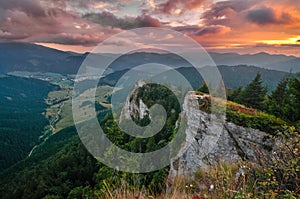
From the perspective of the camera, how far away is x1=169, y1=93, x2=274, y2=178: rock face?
1115 centimetres

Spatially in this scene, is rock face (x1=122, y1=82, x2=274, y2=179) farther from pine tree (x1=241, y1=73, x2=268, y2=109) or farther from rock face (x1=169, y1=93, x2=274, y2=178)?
pine tree (x1=241, y1=73, x2=268, y2=109)

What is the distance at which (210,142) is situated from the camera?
Result: 1315 cm

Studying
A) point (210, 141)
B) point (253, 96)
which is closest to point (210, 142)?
point (210, 141)

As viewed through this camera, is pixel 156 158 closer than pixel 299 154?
No

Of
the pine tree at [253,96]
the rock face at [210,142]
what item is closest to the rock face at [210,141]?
the rock face at [210,142]

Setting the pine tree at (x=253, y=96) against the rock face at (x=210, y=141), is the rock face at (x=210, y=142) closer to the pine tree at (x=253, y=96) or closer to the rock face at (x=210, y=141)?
the rock face at (x=210, y=141)

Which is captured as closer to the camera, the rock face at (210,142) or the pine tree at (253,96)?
the rock face at (210,142)

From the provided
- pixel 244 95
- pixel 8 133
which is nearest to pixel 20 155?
pixel 8 133

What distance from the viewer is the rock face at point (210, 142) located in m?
11.1

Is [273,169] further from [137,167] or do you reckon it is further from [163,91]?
[163,91]

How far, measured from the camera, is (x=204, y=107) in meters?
14.2

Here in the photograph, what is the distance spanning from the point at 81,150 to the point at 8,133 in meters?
101

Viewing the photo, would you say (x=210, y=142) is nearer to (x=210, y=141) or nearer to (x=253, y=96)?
(x=210, y=141)

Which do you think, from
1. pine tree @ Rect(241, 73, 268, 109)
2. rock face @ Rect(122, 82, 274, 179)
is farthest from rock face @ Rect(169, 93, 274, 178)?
pine tree @ Rect(241, 73, 268, 109)
